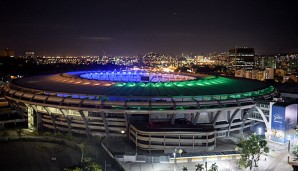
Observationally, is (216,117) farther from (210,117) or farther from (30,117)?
(30,117)

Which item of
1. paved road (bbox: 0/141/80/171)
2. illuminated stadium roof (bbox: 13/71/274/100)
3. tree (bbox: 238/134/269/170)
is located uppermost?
illuminated stadium roof (bbox: 13/71/274/100)

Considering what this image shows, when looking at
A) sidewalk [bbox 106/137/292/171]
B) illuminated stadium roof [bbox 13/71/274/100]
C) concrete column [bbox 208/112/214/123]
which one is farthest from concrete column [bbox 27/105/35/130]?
concrete column [bbox 208/112/214/123]

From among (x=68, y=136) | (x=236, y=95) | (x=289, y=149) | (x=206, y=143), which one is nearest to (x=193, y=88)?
(x=236, y=95)

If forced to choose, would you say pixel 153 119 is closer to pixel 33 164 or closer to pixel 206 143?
pixel 206 143

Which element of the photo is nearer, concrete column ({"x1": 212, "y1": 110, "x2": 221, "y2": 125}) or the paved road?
the paved road

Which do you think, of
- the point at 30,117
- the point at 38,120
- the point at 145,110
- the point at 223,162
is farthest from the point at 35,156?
the point at 223,162

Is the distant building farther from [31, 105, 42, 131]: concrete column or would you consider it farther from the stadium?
[31, 105, 42, 131]: concrete column

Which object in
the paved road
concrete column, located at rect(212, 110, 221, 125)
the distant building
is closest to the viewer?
the paved road
